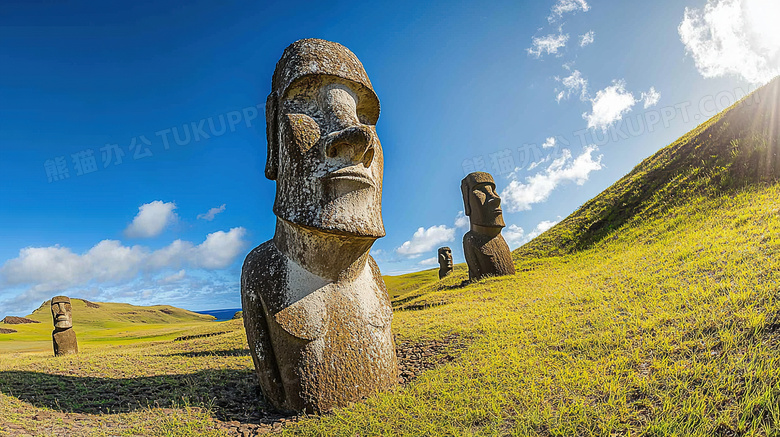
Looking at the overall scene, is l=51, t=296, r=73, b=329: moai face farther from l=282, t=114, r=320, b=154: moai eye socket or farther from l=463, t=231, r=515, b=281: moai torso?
l=463, t=231, r=515, b=281: moai torso

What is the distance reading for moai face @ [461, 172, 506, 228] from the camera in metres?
12.8

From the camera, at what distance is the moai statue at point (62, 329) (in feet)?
35.4

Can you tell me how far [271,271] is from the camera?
4.00m

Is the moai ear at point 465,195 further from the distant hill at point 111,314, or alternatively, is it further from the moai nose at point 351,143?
the distant hill at point 111,314

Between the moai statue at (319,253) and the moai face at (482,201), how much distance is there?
9154 millimetres

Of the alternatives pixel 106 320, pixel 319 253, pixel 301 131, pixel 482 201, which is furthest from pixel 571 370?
pixel 106 320

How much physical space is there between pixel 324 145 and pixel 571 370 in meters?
3.13

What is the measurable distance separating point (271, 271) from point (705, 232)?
8108 millimetres


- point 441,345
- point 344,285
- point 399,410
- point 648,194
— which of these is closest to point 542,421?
point 399,410

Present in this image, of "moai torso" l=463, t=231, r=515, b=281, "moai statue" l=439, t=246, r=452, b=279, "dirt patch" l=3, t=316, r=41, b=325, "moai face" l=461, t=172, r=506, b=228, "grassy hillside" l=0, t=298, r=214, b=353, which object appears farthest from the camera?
"dirt patch" l=3, t=316, r=41, b=325

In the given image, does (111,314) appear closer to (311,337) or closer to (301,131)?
(311,337)

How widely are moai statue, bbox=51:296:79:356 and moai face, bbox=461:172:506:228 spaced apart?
40.8 feet

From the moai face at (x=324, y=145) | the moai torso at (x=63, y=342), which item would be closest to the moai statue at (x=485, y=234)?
the moai face at (x=324, y=145)

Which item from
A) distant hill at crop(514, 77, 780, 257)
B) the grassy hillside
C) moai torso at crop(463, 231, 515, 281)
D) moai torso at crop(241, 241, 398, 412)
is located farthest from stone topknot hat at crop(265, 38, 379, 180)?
the grassy hillside
